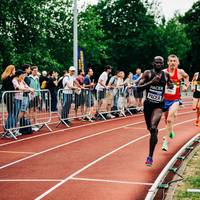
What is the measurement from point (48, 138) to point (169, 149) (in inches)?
147

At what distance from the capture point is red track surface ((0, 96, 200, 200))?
6.95 meters

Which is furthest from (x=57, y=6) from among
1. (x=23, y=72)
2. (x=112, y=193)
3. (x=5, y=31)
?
(x=112, y=193)

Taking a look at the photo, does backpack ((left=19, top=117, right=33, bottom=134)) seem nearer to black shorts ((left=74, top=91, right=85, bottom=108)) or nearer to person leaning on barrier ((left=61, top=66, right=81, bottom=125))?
person leaning on barrier ((left=61, top=66, right=81, bottom=125))

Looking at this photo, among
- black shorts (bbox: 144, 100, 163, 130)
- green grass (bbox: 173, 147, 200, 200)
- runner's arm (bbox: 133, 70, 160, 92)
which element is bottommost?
green grass (bbox: 173, 147, 200, 200)

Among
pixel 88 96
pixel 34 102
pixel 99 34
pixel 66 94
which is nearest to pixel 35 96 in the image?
pixel 34 102

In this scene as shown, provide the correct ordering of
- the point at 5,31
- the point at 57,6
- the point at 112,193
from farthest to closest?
the point at 57,6 → the point at 5,31 → the point at 112,193

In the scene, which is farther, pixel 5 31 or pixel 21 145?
pixel 5 31

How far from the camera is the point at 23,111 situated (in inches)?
525

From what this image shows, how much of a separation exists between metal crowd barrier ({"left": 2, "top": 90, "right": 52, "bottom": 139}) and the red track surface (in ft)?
1.50

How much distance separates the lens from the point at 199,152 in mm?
10102

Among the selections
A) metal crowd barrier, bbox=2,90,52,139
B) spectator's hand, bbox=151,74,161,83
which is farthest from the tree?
spectator's hand, bbox=151,74,161,83

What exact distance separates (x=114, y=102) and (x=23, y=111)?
6.67m

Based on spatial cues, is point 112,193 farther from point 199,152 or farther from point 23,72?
point 23,72

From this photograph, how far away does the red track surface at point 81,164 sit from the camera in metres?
→ 6.95
